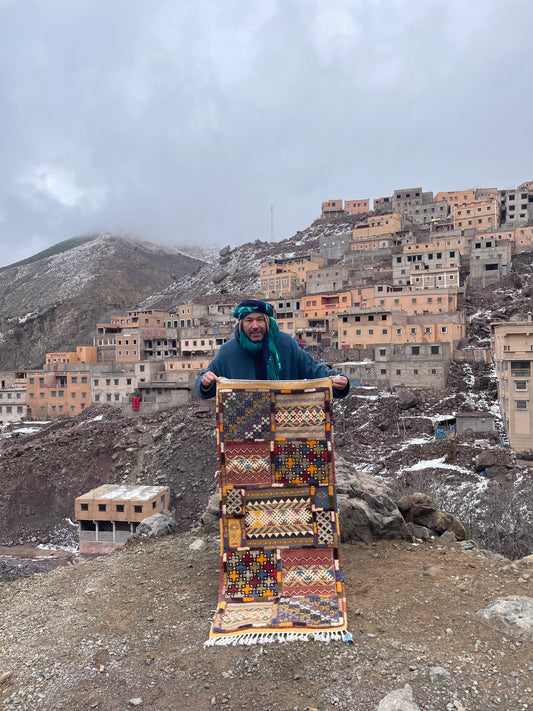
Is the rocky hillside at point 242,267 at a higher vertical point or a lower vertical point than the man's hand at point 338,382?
higher

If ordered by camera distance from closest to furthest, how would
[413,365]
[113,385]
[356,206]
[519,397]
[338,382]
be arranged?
1. [338,382]
2. [519,397]
3. [413,365]
4. [113,385]
5. [356,206]

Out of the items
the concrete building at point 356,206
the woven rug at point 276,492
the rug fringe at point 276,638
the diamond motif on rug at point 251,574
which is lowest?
the rug fringe at point 276,638

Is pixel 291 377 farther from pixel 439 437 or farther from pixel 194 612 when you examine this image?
pixel 439 437

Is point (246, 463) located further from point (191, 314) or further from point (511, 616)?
point (191, 314)

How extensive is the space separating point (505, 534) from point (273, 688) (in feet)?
45.9

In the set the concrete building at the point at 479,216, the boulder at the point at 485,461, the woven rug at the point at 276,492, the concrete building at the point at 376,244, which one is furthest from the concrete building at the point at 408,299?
the woven rug at the point at 276,492

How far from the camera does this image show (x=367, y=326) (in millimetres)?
39969

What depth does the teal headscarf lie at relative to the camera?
5348mm

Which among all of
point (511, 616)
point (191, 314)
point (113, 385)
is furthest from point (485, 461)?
point (191, 314)

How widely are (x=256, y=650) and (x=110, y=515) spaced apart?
21780 mm

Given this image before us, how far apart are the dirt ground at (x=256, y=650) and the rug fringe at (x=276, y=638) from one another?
2.2 inches

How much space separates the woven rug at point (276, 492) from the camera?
5133 millimetres

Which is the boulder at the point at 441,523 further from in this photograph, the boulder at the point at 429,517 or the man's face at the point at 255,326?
the man's face at the point at 255,326

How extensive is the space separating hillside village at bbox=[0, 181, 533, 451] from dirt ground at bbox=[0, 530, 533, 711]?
23.2 m
